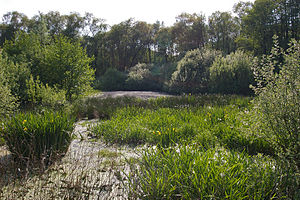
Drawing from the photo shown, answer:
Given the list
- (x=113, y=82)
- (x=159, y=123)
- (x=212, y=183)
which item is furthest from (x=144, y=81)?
(x=212, y=183)

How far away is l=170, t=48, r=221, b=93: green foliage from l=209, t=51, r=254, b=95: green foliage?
156 centimetres

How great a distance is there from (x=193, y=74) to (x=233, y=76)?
379 centimetres

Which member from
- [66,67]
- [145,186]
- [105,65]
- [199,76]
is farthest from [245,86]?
[105,65]

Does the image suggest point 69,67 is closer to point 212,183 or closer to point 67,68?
point 67,68

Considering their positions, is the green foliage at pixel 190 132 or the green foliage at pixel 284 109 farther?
the green foliage at pixel 190 132

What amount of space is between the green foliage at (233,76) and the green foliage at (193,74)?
5.10 feet

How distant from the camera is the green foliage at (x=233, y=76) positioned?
46.7 ft

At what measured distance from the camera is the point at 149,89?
76.1ft

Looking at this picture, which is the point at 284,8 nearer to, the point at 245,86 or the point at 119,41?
the point at 245,86

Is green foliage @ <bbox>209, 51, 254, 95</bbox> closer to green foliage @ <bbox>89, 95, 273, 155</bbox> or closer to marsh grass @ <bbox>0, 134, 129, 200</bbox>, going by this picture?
green foliage @ <bbox>89, 95, 273, 155</bbox>

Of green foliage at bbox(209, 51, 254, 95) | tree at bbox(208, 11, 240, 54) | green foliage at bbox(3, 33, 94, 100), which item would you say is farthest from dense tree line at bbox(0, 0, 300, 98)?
green foliage at bbox(3, 33, 94, 100)

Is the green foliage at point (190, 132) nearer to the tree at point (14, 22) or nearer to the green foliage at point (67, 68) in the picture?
the green foliage at point (67, 68)

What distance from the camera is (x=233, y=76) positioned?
14508 millimetres

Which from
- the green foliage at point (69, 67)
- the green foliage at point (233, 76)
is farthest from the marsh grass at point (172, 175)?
the green foliage at point (233, 76)
